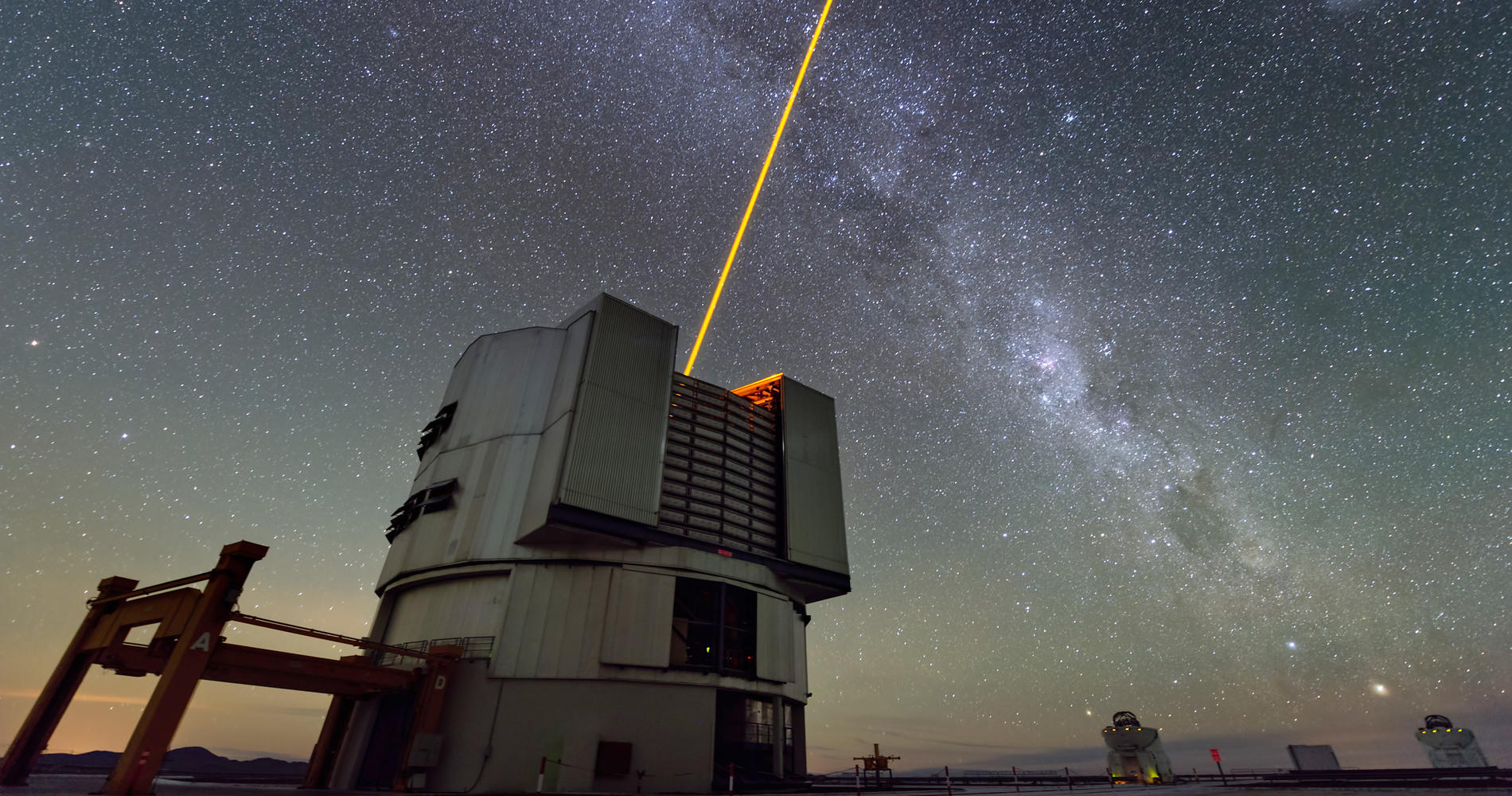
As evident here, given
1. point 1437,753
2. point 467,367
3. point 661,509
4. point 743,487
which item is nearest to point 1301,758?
point 1437,753

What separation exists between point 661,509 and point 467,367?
14088mm

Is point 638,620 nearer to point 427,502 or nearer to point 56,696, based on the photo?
point 427,502

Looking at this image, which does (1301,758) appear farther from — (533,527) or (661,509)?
(533,527)

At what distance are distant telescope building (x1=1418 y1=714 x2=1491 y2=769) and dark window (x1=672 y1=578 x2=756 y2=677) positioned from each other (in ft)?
153

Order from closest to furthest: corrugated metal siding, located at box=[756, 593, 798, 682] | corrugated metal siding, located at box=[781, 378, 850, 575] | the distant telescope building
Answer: corrugated metal siding, located at box=[756, 593, 798, 682], corrugated metal siding, located at box=[781, 378, 850, 575], the distant telescope building

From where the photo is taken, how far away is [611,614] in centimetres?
2683

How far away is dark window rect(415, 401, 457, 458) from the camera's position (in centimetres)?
3422

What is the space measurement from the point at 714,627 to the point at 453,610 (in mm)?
11096

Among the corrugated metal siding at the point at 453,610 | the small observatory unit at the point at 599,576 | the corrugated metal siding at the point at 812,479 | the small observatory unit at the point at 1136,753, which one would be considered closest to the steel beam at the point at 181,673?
the small observatory unit at the point at 599,576

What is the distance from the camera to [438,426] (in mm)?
34469

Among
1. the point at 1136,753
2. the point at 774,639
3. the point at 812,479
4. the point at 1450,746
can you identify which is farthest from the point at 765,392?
the point at 1450,746

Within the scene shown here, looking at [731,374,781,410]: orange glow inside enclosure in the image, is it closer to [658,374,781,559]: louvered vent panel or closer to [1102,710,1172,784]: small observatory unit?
[658,374,781,559]: louvered vent panel

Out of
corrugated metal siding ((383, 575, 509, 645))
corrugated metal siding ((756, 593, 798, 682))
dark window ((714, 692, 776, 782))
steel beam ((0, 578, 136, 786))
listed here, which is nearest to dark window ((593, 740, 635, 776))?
dark window ((714, 692, 776, 782))

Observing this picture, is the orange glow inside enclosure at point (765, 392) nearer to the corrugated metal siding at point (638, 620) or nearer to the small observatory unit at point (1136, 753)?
the corrugated metal siding at point (638, 620)
